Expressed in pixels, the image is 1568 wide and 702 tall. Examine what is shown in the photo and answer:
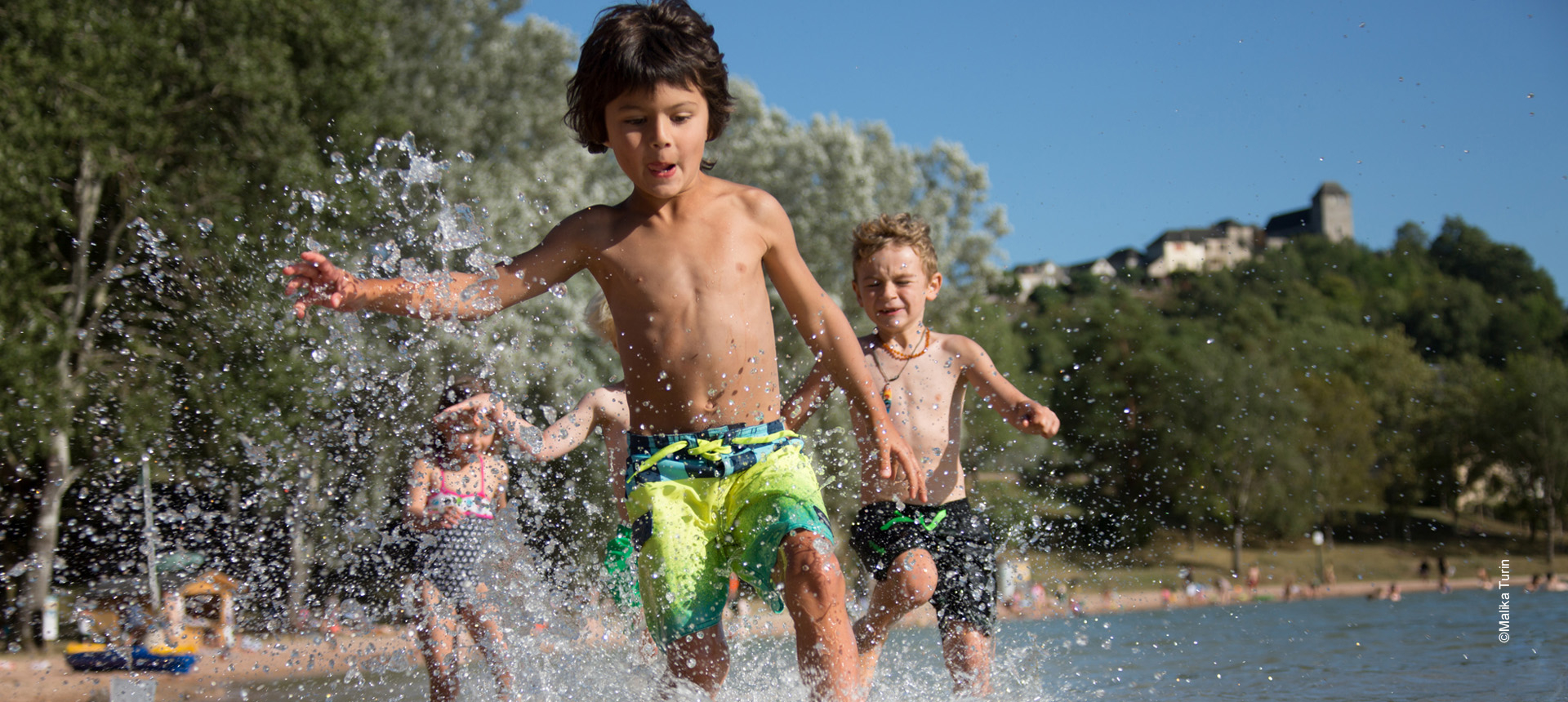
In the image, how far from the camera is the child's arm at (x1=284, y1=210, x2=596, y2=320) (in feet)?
9.12

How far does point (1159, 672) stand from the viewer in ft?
15.4

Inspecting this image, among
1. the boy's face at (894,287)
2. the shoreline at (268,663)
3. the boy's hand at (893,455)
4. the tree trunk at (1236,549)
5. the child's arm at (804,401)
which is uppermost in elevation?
the boy's face at (894,287)

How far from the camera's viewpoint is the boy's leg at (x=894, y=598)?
12.6ft

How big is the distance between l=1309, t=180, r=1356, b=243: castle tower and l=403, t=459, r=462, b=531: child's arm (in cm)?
13335

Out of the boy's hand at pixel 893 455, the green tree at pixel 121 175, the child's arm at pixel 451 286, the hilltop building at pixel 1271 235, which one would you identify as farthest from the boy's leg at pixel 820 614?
the hilltop building at pixel 1271 235

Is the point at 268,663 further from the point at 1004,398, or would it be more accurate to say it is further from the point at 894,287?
the point at 1004,398

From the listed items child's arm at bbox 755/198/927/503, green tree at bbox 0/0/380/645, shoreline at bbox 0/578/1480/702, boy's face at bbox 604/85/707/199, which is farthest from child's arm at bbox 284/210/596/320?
green tree at bbox 0/0/380/645

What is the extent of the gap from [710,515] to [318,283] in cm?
109

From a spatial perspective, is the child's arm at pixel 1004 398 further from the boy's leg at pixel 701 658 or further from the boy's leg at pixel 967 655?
the boy's leg at pixel 701 658

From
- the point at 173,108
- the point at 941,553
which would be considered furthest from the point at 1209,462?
the point at 941,553

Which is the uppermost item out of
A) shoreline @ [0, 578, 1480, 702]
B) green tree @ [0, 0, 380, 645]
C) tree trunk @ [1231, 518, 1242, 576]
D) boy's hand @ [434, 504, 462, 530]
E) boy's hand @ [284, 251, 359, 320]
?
green tree @ [0, 0, 380, 645]

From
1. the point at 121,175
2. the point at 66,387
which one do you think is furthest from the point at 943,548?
the point at 121,175

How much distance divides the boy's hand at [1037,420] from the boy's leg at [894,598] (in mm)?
565

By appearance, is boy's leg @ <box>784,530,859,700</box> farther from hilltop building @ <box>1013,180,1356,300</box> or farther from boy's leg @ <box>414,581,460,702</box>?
hilltop building @ <box>1013,180,1356,300</box>
